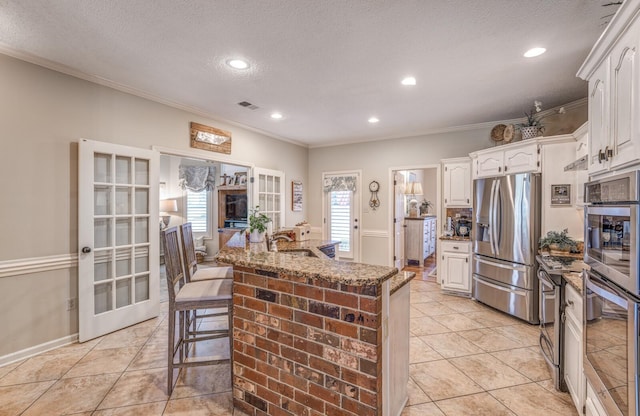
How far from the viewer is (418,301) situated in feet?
13.3

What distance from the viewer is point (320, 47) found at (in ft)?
7.59

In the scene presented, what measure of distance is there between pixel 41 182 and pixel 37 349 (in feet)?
4.92

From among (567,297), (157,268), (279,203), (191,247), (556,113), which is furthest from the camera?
(279,203)

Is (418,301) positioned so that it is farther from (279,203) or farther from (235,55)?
(235,55)

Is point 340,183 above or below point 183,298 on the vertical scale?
above

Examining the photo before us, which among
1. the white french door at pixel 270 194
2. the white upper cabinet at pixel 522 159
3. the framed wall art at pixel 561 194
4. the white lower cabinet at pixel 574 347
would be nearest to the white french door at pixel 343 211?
the white french door at pixel 270 194

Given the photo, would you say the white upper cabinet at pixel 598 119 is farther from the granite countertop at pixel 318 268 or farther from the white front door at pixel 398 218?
the white front door at pixel 398 218

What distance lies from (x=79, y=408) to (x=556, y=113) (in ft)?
18.6

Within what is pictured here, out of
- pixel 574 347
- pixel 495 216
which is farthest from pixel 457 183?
pixel 574 347

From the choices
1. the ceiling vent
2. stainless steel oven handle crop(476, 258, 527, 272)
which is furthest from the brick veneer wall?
stainless steel oven handle crop(476, 258, 527, 272)

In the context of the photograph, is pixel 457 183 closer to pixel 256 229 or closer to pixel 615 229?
pixel 256 229

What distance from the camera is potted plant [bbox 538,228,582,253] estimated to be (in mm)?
2973

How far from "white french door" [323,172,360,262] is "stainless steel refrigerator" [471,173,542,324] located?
2.28 meters

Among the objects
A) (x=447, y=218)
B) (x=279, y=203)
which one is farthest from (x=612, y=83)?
(x=279, y=203)
